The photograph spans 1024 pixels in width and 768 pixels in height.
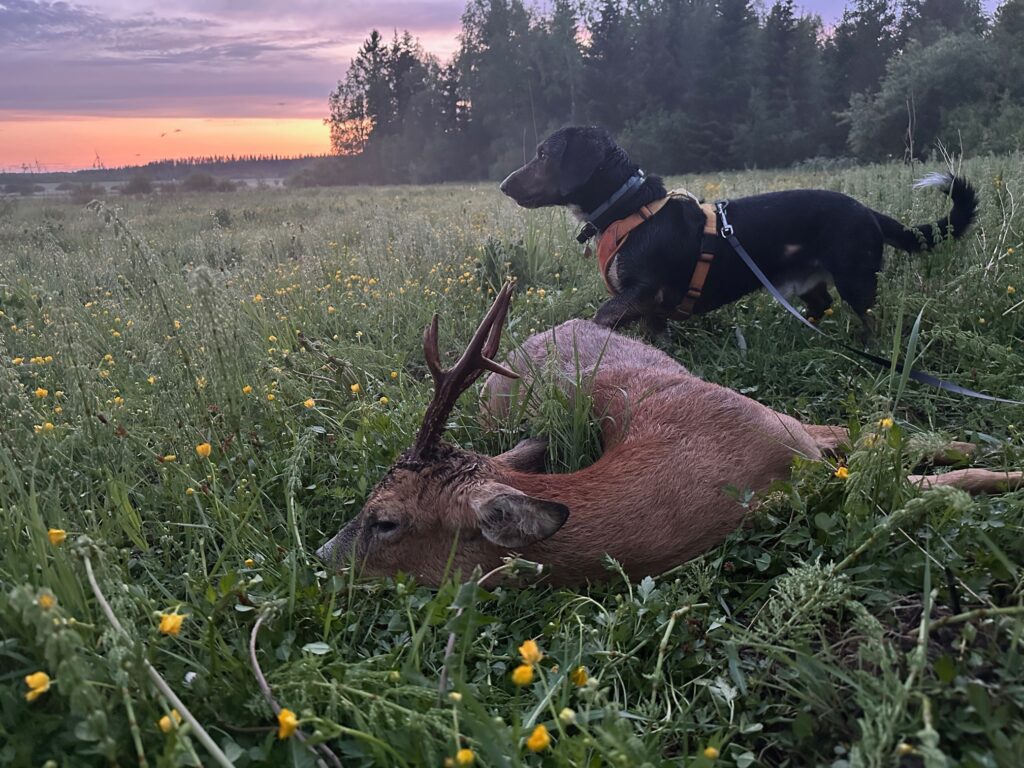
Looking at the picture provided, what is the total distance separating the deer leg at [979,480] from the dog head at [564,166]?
3.46m

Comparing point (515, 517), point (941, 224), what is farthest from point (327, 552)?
point (941, 224)

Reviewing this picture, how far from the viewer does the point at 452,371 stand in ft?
8.79

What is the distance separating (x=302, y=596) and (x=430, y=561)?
1.91 ft

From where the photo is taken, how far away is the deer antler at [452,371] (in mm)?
2670

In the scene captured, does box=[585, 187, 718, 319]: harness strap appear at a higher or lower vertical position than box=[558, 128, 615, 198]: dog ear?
lower

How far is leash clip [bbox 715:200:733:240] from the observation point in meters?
4.98

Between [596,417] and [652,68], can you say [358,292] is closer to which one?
[596,417]

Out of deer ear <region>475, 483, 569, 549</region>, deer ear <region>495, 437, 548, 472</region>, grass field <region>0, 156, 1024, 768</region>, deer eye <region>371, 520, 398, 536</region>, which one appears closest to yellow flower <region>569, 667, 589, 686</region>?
grass field <region>0, 156, 1024, 768</region>

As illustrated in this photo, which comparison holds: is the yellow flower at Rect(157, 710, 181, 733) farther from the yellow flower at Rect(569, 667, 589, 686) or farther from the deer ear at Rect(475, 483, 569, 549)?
the deer ear at Rect(475, 483, 569, 549)

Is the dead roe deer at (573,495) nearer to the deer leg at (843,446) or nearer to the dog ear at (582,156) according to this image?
the deer leg at (843,446)

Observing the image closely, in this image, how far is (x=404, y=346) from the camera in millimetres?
5188

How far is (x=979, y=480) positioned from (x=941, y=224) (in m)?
3.13

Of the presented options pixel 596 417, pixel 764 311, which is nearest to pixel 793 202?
pixel 764 311

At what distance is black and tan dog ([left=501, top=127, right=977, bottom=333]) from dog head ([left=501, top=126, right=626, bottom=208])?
3cm
